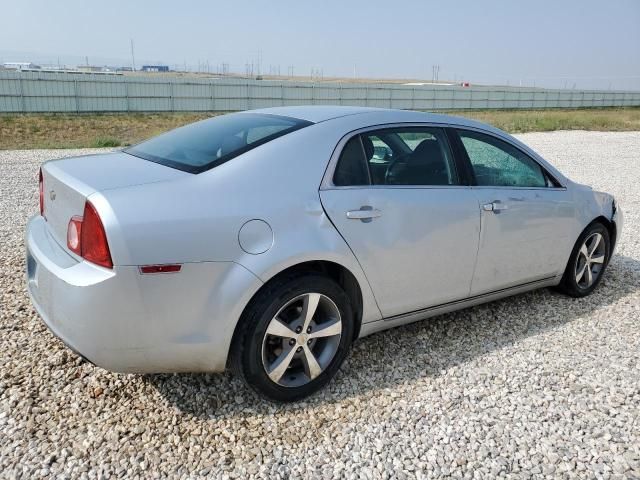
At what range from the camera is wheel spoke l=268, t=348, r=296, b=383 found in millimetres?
2787

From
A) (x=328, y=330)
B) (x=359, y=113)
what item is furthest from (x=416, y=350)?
(x=359, y=113)

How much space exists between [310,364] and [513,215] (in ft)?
5.90

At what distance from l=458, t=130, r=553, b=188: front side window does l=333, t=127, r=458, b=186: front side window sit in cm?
24

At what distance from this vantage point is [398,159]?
3322mm

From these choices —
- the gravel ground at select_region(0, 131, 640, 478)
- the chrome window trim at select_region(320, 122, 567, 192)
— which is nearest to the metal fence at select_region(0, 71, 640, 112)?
the gravel ground at select_region(0, 131, 640, 478)

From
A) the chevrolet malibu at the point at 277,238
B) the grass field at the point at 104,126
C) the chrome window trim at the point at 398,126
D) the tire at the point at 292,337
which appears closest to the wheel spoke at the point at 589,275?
the chrome window trim at the point at 398,126

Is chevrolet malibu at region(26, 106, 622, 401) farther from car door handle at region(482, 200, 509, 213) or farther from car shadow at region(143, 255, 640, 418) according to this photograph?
car shadow at region(143, 255, 640, 418)

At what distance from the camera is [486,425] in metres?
2.79

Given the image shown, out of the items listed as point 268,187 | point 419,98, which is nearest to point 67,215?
point 268,187

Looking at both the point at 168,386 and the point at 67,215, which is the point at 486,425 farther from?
the point at 67,215

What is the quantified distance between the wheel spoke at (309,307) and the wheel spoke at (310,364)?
13 centimetres

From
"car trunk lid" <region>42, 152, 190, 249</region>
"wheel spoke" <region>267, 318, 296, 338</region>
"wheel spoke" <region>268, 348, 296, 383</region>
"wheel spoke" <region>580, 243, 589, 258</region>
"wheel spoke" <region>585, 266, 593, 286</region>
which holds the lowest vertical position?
"wheel spoke" <region>585, 266, 593, 286</region>

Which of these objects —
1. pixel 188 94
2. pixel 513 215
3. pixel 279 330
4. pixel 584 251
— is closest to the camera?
→ pixel 279 330

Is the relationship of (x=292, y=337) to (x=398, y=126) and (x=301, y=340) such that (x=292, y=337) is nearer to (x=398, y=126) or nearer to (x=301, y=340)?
(x=301, y=340)
